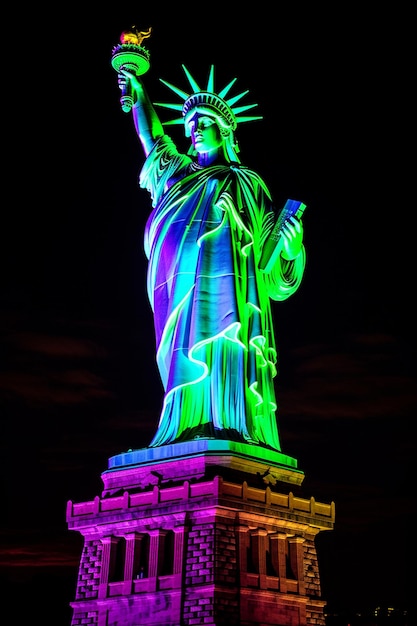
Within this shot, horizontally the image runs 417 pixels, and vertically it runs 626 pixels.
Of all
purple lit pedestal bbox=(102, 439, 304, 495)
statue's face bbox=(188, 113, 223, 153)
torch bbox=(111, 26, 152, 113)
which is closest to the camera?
purple lit pedestal bbox=(102, 439, 304, 495)

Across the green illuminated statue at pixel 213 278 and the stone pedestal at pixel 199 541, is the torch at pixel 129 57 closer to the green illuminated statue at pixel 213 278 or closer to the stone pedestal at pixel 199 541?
the green illuminated statue at pixel 213 278

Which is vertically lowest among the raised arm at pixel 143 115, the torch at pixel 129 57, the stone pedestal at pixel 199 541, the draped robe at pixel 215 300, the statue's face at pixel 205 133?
the stone pedestal at pixel 199 541

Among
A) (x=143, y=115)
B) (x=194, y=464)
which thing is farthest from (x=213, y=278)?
(x=143, y=115)

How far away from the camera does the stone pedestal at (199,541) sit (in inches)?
730

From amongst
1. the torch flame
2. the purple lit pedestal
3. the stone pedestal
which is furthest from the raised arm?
the stone pedestal

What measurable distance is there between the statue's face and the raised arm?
1620 mm

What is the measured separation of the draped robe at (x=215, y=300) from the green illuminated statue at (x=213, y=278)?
1.0 inches

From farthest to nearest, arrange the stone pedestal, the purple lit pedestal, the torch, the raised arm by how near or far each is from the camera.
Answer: the torch, the raised arm, the purple lit pedestal, the stone pedestal

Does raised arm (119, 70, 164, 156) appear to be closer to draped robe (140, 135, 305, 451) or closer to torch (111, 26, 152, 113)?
torch (111, 26, 152, 113)

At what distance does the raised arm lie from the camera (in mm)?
25578

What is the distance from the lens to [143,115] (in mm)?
25891

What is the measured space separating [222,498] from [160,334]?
5.30 metres

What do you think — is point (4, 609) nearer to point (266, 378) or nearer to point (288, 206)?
point (266, 378)

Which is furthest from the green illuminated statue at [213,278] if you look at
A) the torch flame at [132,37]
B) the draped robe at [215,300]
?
the torch flame at [132,37]
